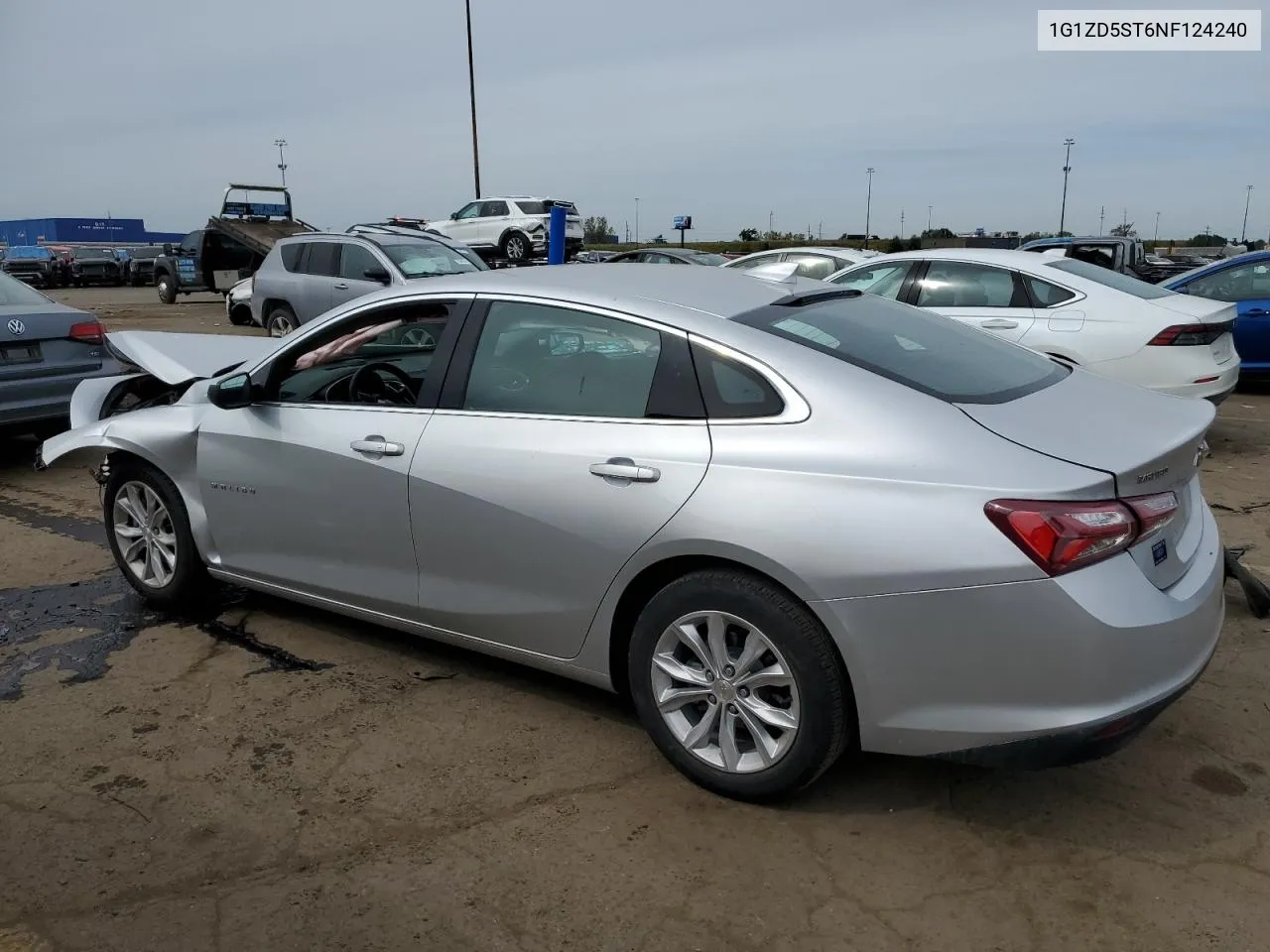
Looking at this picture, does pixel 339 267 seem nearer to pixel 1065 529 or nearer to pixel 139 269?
pixel 1065 529

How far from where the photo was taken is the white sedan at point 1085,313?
7180 millimetres

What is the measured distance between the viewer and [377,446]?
368 cm

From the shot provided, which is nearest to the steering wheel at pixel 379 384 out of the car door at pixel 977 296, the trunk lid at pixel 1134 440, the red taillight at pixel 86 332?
the trunk lid at pixel 1134 440

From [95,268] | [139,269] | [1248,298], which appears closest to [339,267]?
[1248,298]

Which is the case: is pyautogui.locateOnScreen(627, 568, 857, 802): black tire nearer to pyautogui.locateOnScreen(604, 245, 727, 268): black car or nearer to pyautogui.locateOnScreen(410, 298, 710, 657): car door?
pyautogui.locateOnScreen(410, 298, 710, 657): car door

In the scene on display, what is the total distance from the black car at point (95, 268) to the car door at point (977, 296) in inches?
1556

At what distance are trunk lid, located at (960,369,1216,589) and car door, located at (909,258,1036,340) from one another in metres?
4.58

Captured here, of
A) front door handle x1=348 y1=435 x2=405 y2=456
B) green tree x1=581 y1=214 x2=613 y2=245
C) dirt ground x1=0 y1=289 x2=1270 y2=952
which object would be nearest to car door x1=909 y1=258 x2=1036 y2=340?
dirt ground x1=0 y1=289 x2=1270 y2=952

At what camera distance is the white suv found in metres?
24.2

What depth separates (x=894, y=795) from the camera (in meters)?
3.13

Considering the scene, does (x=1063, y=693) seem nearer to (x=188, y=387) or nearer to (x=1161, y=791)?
(x=1161, y=791)

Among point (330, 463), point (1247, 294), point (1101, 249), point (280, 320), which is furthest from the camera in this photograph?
point (1101, 249)

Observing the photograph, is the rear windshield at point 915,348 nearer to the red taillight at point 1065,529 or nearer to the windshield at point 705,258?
the red taillight at point 1065,529

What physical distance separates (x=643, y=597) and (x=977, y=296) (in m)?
5.68
